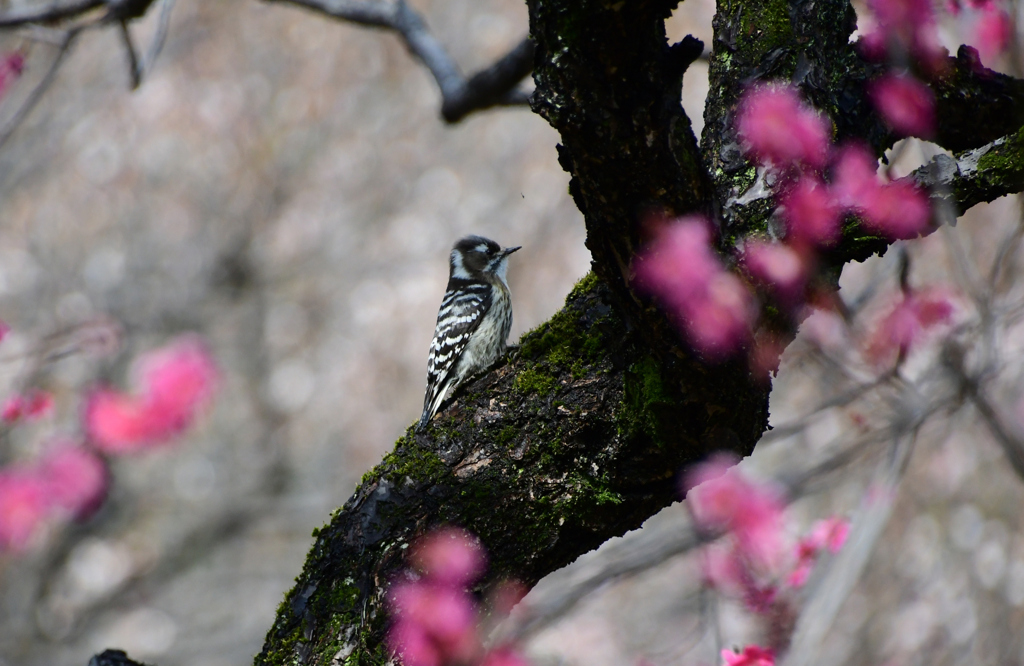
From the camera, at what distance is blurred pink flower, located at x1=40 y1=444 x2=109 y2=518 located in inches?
381

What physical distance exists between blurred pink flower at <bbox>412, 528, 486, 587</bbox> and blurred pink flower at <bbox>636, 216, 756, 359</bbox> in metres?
0.79

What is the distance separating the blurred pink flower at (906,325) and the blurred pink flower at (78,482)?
8.11 metres

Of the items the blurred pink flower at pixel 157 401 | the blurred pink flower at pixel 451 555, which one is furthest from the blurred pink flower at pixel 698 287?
the blurred pink flower at pixel 157 401

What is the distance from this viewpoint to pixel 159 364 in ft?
33.7

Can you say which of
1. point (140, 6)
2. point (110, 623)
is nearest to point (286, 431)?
point (110, 623)

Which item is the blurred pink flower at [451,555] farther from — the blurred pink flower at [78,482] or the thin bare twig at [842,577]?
the blurred pink flower at [78,482]

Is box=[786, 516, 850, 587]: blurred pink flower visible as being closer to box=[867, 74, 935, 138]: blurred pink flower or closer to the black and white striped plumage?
the black and white striped plumage

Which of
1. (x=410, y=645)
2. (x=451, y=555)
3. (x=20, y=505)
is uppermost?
(x=20, y=505)

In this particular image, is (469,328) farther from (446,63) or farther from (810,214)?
(810,214)

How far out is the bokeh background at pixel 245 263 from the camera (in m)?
9.88

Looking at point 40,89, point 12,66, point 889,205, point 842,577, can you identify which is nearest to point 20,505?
point 12,66

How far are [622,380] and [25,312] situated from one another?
944 cm

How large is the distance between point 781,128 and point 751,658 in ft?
5.38

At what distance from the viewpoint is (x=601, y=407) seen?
257cm
